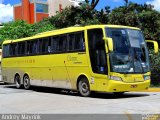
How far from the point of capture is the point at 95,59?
60.8 feet

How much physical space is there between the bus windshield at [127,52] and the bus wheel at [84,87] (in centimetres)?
186

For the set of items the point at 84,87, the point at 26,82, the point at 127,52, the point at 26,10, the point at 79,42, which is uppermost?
the point at 26,10

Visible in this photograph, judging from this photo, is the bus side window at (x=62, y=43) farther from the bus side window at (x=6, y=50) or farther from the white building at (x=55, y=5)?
the white building at (x=55, y=5)

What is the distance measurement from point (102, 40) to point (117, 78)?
66.6 inches

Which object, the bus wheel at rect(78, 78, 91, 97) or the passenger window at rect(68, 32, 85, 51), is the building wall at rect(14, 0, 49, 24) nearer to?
the passenger window at rect(68, 32, 85, 51)

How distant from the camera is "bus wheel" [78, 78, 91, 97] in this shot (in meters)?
19.1

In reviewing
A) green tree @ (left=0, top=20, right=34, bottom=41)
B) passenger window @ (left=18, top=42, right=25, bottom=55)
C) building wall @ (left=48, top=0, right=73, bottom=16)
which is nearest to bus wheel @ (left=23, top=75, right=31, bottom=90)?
passenger window @ (left=18, top=42, right=25, bottom=55)

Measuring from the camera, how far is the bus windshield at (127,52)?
18.0m

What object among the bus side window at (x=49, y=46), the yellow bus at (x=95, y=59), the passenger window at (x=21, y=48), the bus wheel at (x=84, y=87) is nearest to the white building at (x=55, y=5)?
the passenger window at (x=21, y=48)

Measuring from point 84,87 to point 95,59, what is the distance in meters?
1.60

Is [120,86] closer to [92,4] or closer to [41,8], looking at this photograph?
[92,4]

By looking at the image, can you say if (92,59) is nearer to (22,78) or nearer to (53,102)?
(53,102)

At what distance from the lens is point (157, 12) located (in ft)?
117

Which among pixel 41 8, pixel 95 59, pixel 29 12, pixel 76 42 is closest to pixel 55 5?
pixel 41 8
